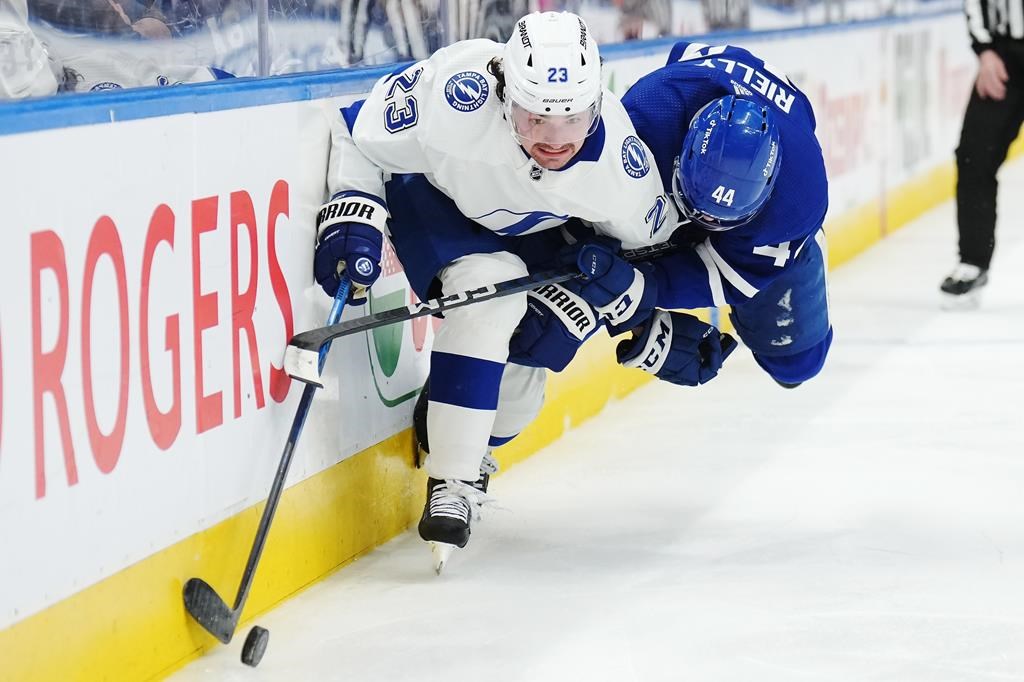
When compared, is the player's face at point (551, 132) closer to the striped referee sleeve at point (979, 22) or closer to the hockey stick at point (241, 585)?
the hockey stick at point (241, 585)

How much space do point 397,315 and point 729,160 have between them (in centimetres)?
64

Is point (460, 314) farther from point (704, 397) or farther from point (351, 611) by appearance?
point (704, 397)

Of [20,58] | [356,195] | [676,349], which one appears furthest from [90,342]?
[676,349]

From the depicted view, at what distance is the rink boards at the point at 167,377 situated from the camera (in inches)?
80.8

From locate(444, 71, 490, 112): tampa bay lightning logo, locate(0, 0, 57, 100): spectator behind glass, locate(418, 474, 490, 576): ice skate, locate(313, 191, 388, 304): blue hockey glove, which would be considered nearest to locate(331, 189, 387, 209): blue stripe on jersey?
locate(313, 191, 388, 304): blue hockey glove

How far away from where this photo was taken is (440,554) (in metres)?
2.84

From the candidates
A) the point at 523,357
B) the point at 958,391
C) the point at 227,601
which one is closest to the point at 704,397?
the point at 958,391

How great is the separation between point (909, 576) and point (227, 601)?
1214mm

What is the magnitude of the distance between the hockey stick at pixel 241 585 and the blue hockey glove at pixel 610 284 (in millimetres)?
563

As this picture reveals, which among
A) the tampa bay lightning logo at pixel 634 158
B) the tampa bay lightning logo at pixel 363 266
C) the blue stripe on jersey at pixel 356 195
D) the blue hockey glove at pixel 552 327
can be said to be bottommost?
the blue hockey glove at pixel 552 327

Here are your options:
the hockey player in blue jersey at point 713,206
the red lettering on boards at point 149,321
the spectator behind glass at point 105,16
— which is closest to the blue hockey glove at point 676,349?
the hockey player in blue jersey at point 713,206

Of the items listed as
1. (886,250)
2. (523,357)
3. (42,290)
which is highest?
(42,290)

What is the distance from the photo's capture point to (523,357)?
10.2 ft

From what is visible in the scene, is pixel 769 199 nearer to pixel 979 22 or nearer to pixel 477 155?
pixel 477 155
